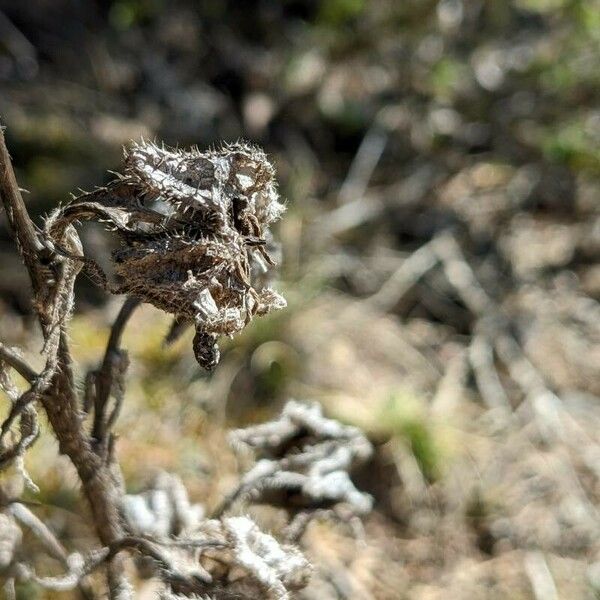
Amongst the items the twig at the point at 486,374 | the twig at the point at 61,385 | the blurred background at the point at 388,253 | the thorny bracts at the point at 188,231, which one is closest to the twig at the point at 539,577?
the blurred background at the point at 388,253

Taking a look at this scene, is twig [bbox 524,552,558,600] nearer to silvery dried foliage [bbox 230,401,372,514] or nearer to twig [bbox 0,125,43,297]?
silvery dried foliage [bbox 230,401,372,514]

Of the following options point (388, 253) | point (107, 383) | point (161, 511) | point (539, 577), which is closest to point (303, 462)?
point (161, 511)

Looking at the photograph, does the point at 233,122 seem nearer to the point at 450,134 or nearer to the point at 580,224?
the point at 450,134

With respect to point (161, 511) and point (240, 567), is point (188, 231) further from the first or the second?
point (161, 511)

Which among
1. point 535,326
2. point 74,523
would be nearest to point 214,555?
point 74,523

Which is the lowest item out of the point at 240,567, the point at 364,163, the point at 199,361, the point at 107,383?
the point at 240,567

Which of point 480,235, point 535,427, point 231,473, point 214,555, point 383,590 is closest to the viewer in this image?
point 214,555

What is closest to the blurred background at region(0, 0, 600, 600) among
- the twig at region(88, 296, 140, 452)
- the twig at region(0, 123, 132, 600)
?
the twig at region(0, 123, 132, 600)
